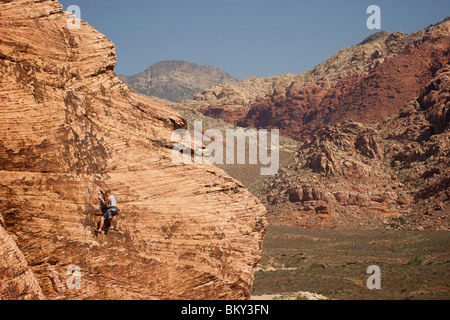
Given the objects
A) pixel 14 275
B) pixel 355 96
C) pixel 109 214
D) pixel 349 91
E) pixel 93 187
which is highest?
pixel 349 91

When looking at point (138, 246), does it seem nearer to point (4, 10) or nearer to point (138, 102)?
point (138, 102)

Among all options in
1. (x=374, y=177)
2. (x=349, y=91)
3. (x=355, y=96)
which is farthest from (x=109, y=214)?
(x=349, y=91)

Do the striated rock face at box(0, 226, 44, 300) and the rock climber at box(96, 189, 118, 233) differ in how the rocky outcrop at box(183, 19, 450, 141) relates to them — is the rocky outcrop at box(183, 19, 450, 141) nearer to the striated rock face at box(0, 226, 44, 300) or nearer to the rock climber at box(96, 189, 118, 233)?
the rock climber at box(96, 189, 118, 233)

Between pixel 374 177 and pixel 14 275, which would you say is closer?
pixel 14 275

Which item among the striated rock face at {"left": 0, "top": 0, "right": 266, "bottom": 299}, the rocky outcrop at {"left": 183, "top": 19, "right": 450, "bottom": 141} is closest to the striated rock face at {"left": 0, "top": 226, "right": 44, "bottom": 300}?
the striated rock face at {"left": 0, "top": 0, "right": 266, "bottom": 299}

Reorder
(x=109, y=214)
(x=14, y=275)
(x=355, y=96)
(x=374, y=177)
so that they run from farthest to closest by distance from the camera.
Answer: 1. (x=355, y=96)
2. (x=374, y=177)
3. (x=109, y=214)
4. (x=14, y=275)

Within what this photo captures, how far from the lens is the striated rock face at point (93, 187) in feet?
37.4

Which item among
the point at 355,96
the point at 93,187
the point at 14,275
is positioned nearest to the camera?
the point at 14,275

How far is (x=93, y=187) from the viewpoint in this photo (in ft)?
38.8

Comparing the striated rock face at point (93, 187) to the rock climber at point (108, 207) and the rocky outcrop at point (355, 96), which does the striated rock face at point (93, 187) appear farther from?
the rocky outcrop at point (355, 96)

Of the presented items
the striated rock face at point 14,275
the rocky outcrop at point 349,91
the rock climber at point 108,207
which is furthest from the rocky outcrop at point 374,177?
the striated rock face at point 14,275

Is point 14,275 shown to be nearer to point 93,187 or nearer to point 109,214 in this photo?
point 109,214

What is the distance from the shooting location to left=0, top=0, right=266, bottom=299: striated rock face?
11.4 meters

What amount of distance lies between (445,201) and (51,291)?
2159 inches
